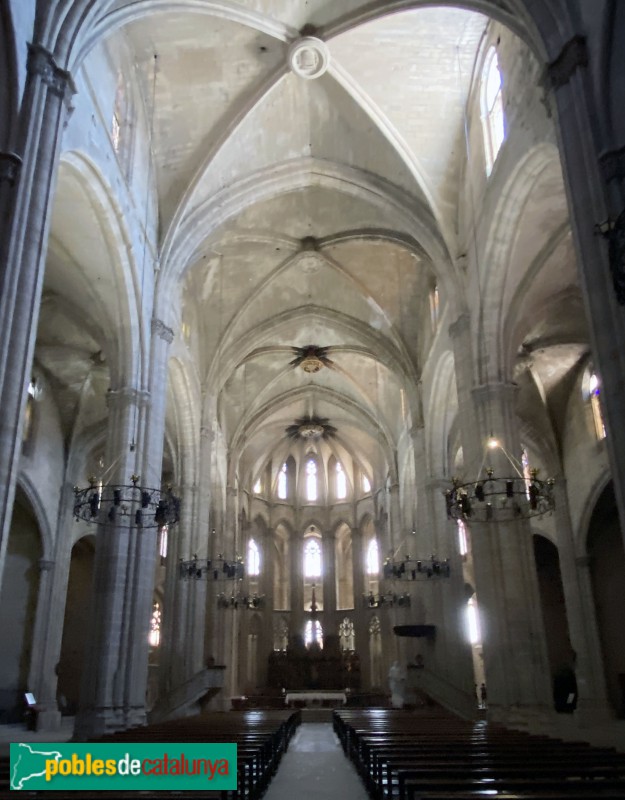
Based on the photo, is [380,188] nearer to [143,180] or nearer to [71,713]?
[143,180]

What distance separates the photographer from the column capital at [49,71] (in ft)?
31.4

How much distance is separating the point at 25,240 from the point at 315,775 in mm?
9210

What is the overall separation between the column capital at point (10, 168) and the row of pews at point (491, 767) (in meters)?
7.73

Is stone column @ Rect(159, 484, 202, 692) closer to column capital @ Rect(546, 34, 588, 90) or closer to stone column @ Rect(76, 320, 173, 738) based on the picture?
stone column @ Rect(76, 320, 173, 738)

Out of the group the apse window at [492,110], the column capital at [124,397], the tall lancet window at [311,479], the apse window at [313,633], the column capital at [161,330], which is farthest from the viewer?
the tall lancet window at [311,479]

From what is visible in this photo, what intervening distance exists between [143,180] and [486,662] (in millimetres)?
13495

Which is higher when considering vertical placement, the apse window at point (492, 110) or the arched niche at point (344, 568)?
the apse window at point (492, 110)

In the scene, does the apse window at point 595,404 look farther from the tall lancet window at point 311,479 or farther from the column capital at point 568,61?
the tall lancet window at point 311,479

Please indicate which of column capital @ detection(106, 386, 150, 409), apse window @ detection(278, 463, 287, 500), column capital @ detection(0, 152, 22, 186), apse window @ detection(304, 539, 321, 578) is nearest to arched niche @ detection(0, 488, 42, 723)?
column capital @ detection(106, 386, 150, 409)

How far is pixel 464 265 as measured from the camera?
18.3 m

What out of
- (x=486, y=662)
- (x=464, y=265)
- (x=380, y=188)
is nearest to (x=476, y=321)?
(x=464, y=265)

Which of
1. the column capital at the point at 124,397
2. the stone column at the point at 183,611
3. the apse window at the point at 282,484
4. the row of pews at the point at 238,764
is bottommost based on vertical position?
the row of pews at the point at 238,764

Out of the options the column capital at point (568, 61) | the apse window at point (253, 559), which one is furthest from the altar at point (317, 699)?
the column capital at point (568, 61)

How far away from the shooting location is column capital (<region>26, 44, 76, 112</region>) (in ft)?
31.4
